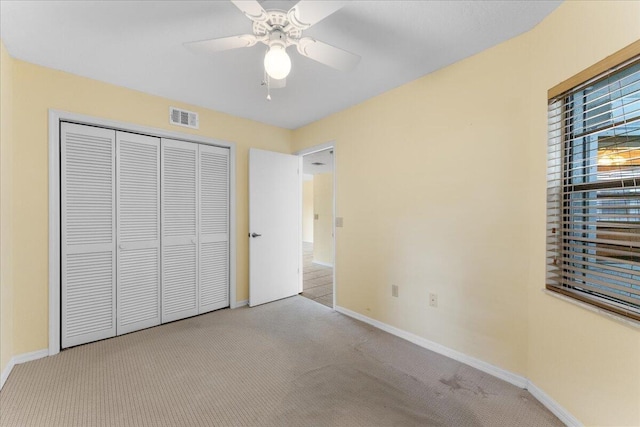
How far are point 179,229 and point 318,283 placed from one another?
247cm

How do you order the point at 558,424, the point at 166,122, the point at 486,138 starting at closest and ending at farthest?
1. the point at 558,424
2. the point at 486,138
3. the point at 166,122

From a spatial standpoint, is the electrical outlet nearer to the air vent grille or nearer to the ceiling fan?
the ceiling fan

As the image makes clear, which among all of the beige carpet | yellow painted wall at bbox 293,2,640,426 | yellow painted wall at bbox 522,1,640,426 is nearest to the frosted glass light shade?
yellow painted wall at bbox 293,2,640,426

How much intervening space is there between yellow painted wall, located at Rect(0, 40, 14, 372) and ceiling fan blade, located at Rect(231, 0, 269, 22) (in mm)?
2058

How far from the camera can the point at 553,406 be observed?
5.18 ft

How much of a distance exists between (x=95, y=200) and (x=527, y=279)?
12.1ft

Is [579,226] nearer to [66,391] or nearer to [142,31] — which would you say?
[142,31]

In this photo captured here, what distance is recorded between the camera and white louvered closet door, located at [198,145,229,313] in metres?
3.17

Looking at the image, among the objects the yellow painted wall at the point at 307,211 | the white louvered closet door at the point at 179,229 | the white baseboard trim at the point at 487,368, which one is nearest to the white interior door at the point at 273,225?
the white louvered closet door at the point at 179,229

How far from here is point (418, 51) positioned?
1.99 meters

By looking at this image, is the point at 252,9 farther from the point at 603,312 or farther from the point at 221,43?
the point at 603,312

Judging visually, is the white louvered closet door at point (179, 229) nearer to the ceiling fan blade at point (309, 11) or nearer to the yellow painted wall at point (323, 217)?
the ceiling fan blade at point (309, 11)

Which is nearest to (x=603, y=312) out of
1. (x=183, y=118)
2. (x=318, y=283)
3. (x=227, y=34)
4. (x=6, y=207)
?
(x=227, y=34)

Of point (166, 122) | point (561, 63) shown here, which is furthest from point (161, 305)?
point (561, 63)
